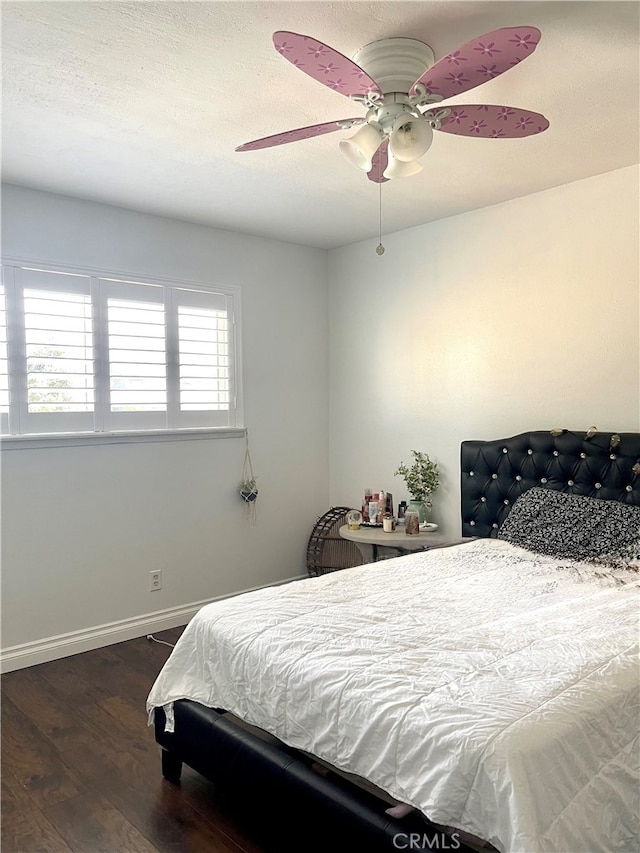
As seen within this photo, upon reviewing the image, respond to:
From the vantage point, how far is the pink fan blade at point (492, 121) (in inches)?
81.5

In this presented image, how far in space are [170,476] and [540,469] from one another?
227cm

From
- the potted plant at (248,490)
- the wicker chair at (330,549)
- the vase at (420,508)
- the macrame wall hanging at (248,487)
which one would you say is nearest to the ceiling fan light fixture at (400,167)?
the vase at (420,508)

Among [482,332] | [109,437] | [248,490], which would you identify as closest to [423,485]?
[482,332]

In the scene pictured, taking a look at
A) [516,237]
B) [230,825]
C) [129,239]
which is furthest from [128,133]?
[230,825]

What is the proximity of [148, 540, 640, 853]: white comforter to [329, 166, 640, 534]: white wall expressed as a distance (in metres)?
1.27

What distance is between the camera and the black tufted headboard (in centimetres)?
323

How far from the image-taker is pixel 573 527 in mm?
3164

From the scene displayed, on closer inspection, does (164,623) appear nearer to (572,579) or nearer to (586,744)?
(572,579)

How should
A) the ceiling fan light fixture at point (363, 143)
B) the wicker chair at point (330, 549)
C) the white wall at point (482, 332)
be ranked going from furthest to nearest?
the wicker chair at point (330, 549) → the white wall at point (482, 332) → the ceiling fan light fixture at point (363, 143)

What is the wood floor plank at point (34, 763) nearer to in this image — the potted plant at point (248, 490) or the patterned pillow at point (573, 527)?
the potted plant at point (248, 490)

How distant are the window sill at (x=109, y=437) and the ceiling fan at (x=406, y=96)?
83.3 inches

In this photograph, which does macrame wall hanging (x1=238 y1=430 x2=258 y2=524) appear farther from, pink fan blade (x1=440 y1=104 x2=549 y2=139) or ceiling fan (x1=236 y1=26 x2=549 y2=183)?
pink fan blade (x1=440 y1=104 x2=549 y2=139)

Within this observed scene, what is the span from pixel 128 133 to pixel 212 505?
7.87ft

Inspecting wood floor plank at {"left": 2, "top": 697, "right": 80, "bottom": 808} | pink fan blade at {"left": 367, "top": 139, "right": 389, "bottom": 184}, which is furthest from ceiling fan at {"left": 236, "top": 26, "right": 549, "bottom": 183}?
wood floor plank at {"left": 2, "top": 697, "right": 80, "bottom": 808}
